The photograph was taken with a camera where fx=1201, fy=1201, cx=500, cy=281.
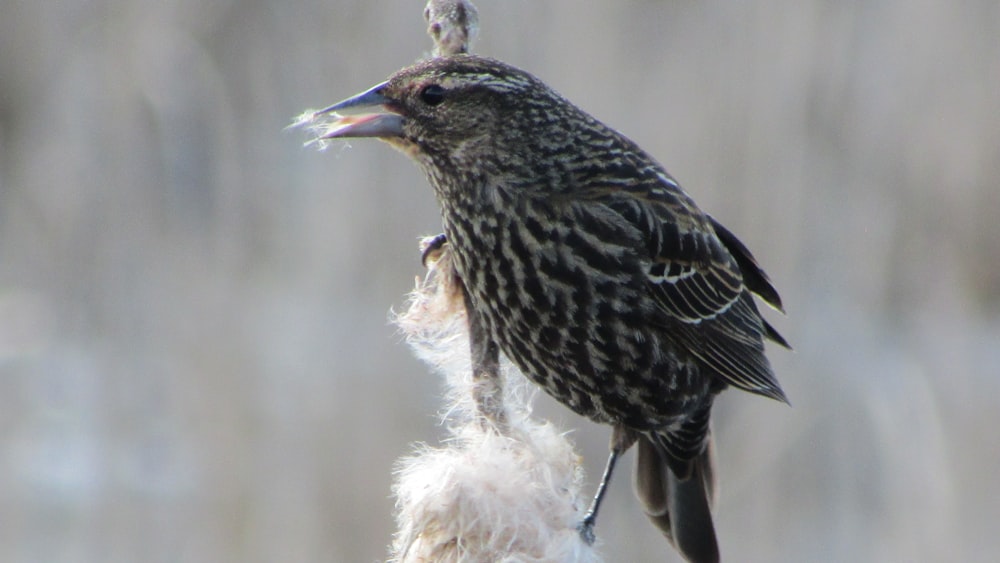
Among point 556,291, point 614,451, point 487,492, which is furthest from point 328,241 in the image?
point 487,492

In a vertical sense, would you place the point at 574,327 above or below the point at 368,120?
below

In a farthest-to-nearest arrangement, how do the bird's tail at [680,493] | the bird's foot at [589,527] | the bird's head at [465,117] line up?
the bird's tail at [680,493], the bird's foot at [589,527], the bird's head at [465,117]

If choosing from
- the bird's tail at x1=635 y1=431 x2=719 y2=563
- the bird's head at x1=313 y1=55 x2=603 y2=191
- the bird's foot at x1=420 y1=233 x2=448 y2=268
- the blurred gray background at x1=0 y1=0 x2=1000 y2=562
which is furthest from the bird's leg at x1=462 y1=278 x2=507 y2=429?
the blurred gray background at x1=0 y1=0 x2=1000 y2=562

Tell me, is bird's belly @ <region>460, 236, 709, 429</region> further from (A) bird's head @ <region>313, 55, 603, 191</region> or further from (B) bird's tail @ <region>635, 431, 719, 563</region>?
(B) bird's tail @ <region>635, 431, 719, 563</region>

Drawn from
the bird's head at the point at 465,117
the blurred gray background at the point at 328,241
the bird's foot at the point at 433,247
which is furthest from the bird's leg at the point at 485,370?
the blurred gray background at the point at 328,241

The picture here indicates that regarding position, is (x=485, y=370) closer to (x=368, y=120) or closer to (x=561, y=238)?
(x=561, y=238)

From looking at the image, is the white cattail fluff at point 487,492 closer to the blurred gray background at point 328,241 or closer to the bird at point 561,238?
the bird at point 561,238

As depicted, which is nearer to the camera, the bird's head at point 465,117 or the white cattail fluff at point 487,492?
the white cattail fluff at point 487,492
